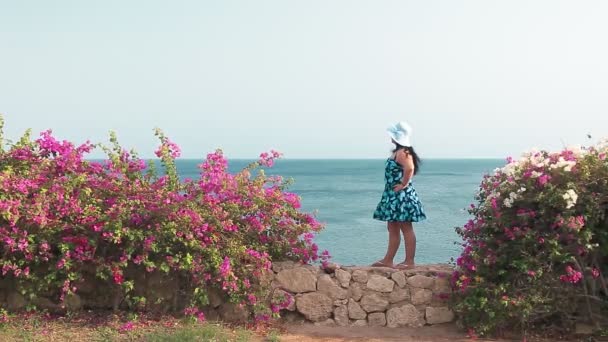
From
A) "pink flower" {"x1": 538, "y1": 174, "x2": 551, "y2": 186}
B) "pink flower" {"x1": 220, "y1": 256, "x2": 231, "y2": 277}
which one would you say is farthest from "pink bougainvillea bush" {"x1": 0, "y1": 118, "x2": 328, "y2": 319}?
"pink flower" {"x1": 538, "y1": 174, "x2": 551, "y2": 186}

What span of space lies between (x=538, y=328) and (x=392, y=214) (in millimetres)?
1762

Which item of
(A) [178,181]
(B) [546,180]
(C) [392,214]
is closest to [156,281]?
(A) [178,181]

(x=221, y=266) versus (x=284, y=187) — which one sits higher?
(x=284, y=187)

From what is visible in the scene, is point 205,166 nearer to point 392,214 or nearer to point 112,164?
point 112,164

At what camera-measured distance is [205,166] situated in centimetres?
666

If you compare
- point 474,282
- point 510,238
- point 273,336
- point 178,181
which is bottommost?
point 273,336

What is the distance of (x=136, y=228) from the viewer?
6.06 metres

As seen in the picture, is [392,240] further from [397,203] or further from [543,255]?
[543,255]

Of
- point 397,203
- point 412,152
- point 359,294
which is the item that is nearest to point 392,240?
point 397,203

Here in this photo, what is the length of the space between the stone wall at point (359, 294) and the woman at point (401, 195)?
11.3 inches

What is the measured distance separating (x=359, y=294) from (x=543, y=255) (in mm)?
1816

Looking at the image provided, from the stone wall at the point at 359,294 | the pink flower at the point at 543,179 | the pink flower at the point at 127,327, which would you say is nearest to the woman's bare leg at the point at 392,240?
the stone wall at the point at 359,294

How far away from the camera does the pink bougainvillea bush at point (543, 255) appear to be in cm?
568

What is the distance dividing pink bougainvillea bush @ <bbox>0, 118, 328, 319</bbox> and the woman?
2.50ft
